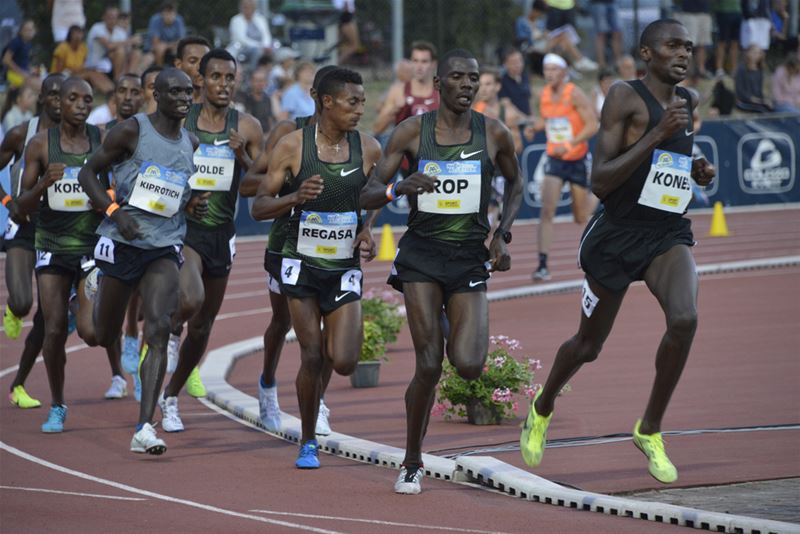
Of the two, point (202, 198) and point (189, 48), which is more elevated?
point (189, 48)

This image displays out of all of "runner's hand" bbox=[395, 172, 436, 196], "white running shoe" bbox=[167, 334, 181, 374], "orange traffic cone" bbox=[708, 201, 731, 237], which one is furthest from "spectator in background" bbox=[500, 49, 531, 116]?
"runner's hand" bbox=[395, 172, 436, 196]

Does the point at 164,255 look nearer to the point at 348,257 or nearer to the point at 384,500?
the point at 348,257

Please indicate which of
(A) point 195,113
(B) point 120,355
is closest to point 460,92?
(A) point 195,113

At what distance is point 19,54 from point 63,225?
48.3 ft

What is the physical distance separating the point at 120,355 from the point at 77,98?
230cm

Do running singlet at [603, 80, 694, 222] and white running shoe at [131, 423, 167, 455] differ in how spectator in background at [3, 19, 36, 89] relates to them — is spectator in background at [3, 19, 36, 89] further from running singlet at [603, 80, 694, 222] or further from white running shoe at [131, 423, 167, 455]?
running singlet at [603, 80, 694, 222]

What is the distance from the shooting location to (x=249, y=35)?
2564cm

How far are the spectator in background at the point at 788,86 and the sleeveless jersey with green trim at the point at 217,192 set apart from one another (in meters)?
20.5

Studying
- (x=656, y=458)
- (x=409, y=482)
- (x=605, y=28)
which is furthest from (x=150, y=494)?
(x=605, y=28)

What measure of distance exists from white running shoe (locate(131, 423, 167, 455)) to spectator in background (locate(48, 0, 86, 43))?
17080 millimetres

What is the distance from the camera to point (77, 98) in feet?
35.7

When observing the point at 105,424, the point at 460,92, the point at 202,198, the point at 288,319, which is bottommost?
the point at 105,424

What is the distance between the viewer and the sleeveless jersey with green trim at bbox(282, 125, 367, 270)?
8984 millimetres

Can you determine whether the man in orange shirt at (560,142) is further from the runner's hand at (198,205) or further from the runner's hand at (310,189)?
the runner's hand at (310,189)
